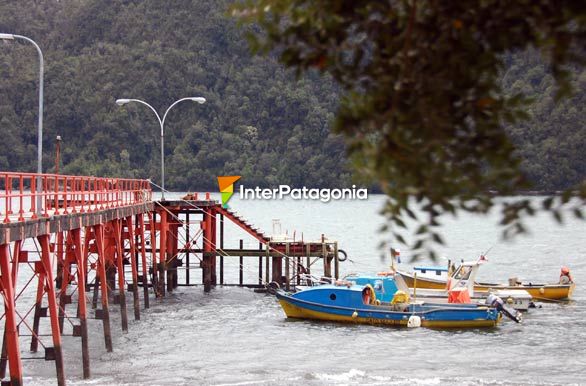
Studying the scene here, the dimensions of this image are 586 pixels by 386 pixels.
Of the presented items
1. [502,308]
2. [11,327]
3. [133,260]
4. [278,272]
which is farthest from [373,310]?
[11,327]

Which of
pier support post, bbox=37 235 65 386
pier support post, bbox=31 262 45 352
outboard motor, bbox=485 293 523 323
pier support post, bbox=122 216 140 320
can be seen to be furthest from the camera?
outboard motor, bbox=485 293 523 323

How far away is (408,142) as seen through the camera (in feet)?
22.3

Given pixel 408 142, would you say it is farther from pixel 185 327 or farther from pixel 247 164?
pixel 247 164

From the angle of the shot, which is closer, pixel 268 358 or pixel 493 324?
pixel 268 358

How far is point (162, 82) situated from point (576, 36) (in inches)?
6515

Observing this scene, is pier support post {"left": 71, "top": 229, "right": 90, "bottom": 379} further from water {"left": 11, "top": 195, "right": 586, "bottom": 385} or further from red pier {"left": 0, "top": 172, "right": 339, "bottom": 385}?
water {"left": 11, "top": 195, "right": 586, "bottom": 385}

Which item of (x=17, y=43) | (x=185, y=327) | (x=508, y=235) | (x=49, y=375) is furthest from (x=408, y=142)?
(x=17, y=43)

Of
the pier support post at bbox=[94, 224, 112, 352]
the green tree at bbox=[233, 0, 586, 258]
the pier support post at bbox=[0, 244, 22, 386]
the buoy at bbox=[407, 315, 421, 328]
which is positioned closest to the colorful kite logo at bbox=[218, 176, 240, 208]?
the buoy at bbox=[407, 315, 421, 328]

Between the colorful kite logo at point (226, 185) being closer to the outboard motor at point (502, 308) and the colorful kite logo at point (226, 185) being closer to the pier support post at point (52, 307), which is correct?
the outboard motor at point (502, 308)

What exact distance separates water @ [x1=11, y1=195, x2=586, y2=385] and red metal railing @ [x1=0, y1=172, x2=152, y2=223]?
4498 mm

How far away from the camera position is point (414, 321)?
126ft

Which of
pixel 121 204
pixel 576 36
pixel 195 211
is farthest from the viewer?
pixel 195 211

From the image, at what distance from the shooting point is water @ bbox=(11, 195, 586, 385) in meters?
28.6

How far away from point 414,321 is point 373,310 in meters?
1.59
